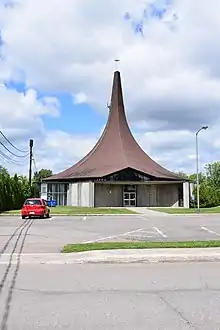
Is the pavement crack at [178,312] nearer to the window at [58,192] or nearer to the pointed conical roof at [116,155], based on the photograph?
the pointed conical roof at [116,155]

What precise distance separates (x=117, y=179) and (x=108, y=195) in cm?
264

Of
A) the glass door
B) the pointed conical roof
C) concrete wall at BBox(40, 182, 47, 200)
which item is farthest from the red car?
concrete wall at BBox(40, 182, 47, 200)

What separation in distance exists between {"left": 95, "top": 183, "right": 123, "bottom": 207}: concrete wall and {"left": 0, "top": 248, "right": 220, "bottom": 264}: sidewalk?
1693 inches

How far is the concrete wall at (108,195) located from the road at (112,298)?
150 feet

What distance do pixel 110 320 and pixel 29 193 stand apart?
56927 mm

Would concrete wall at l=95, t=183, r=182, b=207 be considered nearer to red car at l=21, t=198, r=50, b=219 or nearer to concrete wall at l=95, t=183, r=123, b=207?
concrete wall at l=95, t=183, r=123, b=207

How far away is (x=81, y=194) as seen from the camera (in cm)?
5706

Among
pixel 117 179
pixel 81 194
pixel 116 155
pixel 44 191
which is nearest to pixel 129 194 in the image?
pixel 117 179

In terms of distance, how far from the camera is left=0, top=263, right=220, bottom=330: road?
626 cm

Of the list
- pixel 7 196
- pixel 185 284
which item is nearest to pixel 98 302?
Result: pixel 185 284

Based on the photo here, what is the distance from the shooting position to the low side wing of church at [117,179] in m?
57.0

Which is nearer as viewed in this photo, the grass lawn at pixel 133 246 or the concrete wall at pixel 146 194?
the grass lawn at pixel 133 246

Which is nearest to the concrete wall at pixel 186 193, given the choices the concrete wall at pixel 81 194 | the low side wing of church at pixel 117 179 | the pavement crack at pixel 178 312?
the low side wing of church at pixel 117 179

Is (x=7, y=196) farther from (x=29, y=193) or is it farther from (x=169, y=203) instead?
(x=169, y=203)
